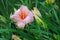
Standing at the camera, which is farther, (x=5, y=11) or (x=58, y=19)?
(x=5, y=11)

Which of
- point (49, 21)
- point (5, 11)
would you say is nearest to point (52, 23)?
point (49, 21)

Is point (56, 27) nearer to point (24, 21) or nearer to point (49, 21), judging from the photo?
point (49, 21)

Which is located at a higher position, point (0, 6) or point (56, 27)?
point (0, 6)

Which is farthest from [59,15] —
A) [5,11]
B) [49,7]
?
[5,11]

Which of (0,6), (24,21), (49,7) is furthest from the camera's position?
(0,6)

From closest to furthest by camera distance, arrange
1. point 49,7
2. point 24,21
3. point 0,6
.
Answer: point 24,21
point 49,7
point 0,6

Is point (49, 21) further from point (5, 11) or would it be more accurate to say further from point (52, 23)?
point (5, 11)
